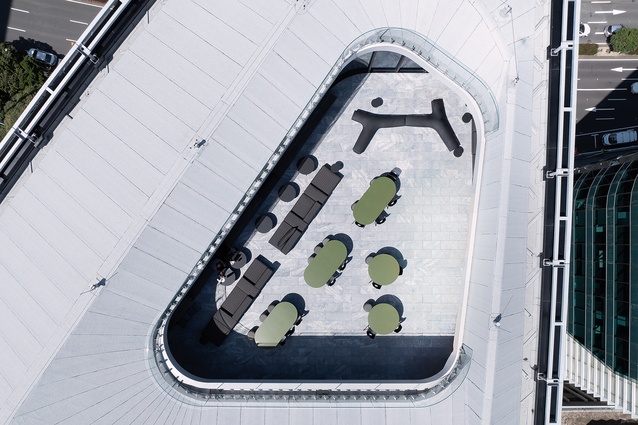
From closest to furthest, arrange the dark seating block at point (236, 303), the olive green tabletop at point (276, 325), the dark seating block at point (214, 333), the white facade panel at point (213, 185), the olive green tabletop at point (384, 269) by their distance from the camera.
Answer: the white facade panel at point (213, 185), the olive green tabletop at point (276, 325), the olive green tabletop at point (384, 269), the dark seating block at point (236, 303), the dark seating block at point (214, 333)

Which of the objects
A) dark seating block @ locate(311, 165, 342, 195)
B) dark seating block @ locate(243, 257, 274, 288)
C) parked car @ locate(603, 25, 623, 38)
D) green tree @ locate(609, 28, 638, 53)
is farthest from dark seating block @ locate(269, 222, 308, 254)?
parked car @ locate(603, 25, 623, 38)

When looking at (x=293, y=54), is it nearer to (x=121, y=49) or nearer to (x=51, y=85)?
(x=121, y=49)

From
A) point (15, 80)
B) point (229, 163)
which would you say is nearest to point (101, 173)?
point (229, 163)

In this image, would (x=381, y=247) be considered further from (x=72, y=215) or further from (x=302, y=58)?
(x=72, y=215)

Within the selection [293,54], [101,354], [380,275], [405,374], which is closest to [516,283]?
[380,275]

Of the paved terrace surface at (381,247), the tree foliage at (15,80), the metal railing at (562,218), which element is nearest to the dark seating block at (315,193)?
the paved terrace surface at (381,247)

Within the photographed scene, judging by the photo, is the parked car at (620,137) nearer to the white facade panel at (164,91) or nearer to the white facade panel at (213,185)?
the white facade panel at (213,185)
